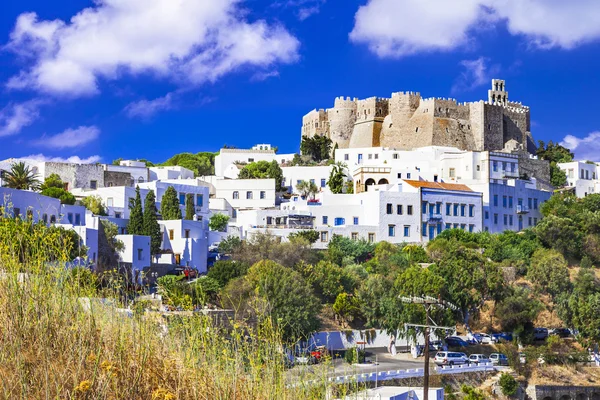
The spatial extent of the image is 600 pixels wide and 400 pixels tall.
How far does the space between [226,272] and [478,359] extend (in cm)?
1114

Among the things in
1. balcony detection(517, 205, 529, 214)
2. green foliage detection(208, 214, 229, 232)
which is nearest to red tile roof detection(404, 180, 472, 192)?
balcony detection(517, 205, 529, 214)

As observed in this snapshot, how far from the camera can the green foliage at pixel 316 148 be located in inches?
2889

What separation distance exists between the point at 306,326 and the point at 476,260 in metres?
13.2

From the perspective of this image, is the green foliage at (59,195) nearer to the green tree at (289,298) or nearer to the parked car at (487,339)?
the green tree at (289,298)

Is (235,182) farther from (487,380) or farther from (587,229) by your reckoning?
(487,380)

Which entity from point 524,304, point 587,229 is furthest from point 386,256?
point 587,229

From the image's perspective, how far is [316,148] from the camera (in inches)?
2901

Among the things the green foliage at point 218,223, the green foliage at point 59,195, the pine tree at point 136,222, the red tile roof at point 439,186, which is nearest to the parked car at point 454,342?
the pine tree at point 136,222

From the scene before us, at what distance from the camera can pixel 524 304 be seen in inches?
1475

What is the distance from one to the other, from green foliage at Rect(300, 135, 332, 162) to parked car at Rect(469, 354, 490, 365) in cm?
4235

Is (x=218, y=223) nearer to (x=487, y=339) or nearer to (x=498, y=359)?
(x=487, y=339)

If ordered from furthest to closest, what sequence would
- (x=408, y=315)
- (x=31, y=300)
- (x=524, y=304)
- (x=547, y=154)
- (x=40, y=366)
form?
1. (x=547, y=154)
2. (x=524, y=304)
3. (x=408, y=315)
4. (x=31, y=300)
5. (x=40, y=366)

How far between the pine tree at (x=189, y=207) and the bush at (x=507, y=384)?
21.3m

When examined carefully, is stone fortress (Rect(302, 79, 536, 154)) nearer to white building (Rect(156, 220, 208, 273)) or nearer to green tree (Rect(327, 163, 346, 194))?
green tree (Rect(327, 163, 346, 194))
